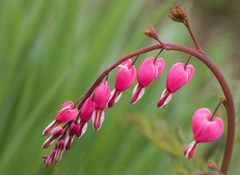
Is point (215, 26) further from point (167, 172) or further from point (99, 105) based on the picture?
point (99, 105)

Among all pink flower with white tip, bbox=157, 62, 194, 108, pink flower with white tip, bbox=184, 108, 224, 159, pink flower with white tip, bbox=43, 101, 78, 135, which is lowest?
pink flower with white tip, bbox=184, 108, 224, 159

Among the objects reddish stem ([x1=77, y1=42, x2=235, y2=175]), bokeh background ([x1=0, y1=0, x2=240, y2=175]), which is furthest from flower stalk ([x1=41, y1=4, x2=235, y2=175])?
bokeh background ([x1=0, y1=0, x2=240, y2=175])

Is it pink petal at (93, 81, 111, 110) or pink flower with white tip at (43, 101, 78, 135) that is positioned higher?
pink flower with white tip at (43, 101, 78, 135)

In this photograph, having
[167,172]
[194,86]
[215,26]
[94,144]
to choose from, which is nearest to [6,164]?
[94,144]

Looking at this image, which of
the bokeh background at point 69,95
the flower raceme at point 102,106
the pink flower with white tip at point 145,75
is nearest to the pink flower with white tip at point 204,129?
the flower raceme at point 102,106

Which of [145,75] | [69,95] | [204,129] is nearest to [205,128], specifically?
[204,129]

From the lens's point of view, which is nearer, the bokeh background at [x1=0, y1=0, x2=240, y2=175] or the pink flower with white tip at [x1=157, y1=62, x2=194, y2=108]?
the pink flower with white tip at [x1=157, y1=62, x2=194, y2=108]

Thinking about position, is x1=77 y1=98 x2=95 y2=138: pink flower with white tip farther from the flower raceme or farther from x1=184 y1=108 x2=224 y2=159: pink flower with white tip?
x1=184 y1=108 x2=224 y2=159: pink flower with white tip

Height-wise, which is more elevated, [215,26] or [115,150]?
[115,150]
